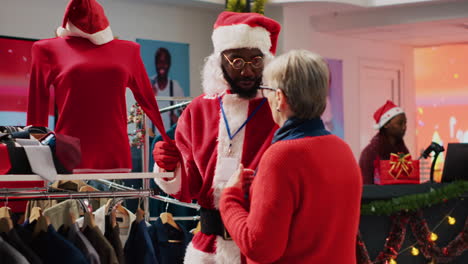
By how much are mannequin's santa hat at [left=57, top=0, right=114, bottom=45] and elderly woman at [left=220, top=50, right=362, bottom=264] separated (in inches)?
35.9

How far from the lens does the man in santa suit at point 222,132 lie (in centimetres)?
266

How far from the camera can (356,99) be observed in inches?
322

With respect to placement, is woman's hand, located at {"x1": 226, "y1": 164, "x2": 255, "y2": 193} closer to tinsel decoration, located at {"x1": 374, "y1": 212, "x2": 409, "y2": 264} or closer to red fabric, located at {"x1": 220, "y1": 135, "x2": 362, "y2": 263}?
red fabric, located at {"x1": 220, "y1": 135, "x2": 362, "y2": 263}

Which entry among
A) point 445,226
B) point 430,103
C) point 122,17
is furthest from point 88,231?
point 430,103

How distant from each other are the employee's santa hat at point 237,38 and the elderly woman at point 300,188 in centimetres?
88

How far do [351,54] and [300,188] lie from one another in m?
6.58

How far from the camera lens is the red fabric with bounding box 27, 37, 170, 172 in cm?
253

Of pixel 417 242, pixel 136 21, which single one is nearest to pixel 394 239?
pixel 417 242

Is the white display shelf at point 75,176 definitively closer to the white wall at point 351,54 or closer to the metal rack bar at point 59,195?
the metal rack bar at point 59,195

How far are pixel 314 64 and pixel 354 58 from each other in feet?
21.4

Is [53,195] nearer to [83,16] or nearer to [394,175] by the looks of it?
[83,16]

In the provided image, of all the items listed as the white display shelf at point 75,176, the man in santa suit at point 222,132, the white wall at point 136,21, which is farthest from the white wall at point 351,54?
the white display shelf at point 75,176

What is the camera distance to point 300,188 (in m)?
1.82

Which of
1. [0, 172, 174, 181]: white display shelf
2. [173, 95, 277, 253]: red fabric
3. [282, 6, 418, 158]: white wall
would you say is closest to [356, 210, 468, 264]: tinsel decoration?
[173, 95, 277, 253]: red fabric
